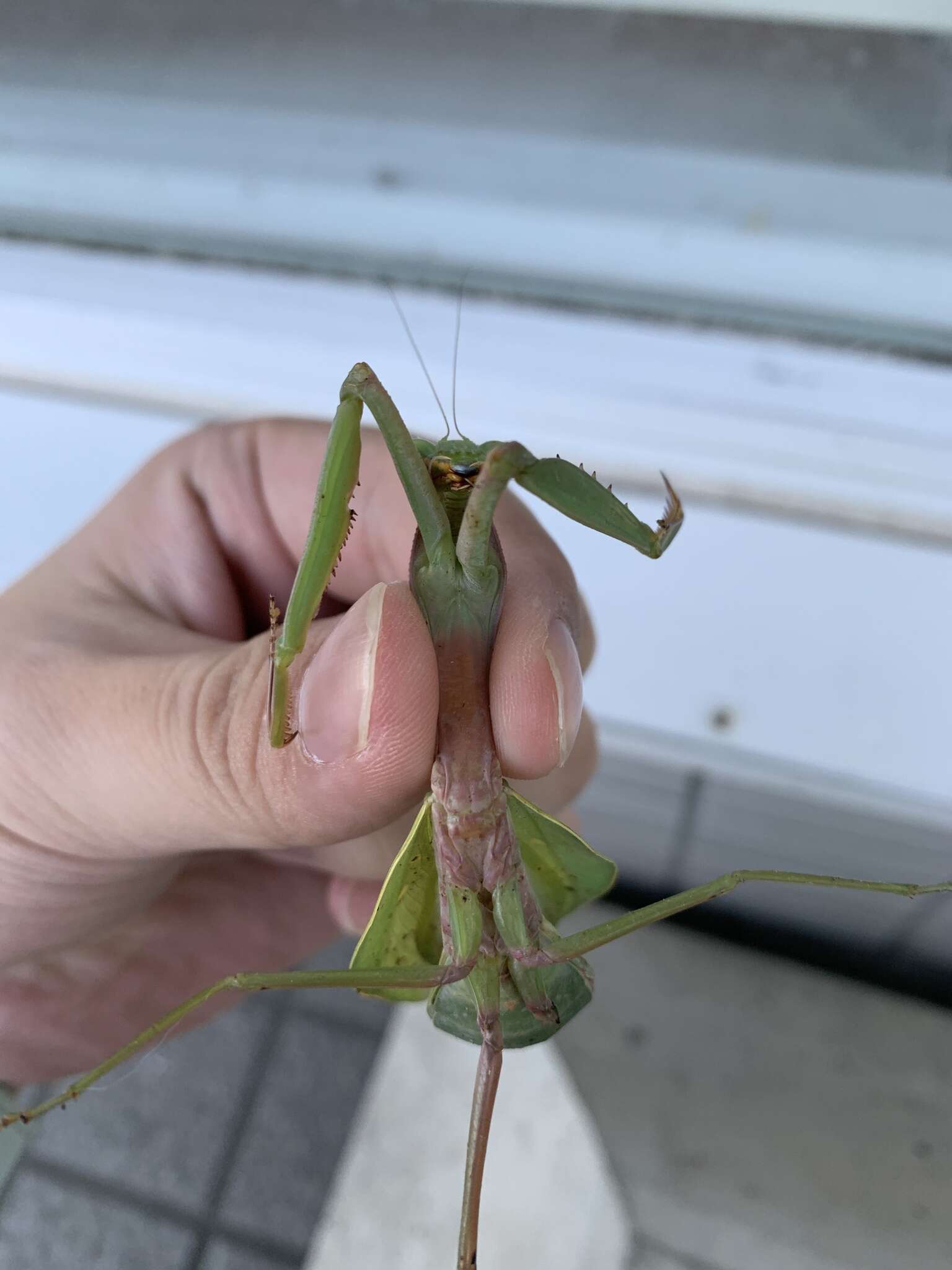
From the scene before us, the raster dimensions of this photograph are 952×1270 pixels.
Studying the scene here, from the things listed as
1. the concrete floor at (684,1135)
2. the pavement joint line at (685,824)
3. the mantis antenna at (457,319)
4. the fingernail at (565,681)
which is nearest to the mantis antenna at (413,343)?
the mantis antenna at (457,319)

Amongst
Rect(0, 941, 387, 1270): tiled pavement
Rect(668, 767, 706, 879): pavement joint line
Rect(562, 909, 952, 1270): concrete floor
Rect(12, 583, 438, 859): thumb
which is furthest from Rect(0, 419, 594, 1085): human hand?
Rect(562, 909, 952, 1270): concrete floor

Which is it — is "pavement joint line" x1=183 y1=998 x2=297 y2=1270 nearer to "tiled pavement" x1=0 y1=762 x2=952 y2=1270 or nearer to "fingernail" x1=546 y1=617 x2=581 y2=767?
"tiled pavement" x1=0 y1=762 x2=952 y2=1270

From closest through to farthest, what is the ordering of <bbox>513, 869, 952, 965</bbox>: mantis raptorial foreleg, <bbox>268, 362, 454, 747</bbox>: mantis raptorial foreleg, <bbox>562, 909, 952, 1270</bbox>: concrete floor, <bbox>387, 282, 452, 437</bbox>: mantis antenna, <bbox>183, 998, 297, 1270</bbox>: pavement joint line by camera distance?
<bbox>268, 362, 454, 747</bbox>: mantis raptorial foreleg
<bbox>513, 869, 952, 965</bbox>: mantis raptorial foreleg
<bbox>387, 282, 452, 437</bbox>: mantis antenna
<bbox>562, 909, 952, 1270</bbox>: concrete floor
<bbox>183, 998, 297, 1270</bbox>: pavement joint line

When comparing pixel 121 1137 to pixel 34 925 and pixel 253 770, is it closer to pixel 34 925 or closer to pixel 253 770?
pixel 34 925

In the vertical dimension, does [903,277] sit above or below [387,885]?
above

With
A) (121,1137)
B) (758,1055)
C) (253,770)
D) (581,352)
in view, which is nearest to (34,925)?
(253,770)

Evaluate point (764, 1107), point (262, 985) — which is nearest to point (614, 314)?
point (262, 985)

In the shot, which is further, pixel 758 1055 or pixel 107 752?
pixel 758 1055
